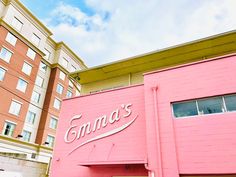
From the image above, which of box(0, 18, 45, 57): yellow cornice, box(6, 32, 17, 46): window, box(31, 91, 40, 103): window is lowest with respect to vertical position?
box(31, 91, 40, 103): window

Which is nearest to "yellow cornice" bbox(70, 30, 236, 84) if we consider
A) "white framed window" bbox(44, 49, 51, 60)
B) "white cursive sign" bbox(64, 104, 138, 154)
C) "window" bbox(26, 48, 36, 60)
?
"white cursive sign" bbox(64, 104, 138, 154)

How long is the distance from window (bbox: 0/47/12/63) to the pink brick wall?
22545 millimetres

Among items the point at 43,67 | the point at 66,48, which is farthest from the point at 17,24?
the point at 66,48

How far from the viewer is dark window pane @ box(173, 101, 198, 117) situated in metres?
7.21

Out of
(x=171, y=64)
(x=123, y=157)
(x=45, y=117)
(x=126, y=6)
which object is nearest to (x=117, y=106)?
(x=123, y=157)

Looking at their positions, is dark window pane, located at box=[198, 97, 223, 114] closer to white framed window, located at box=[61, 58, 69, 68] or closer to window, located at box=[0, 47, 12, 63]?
window, located at box=[0, 47, 12, 63]

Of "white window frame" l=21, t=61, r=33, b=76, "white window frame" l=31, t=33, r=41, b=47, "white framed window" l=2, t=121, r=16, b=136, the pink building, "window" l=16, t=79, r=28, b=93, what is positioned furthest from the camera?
"white window frame" l=31, t=33, r=41, b=47

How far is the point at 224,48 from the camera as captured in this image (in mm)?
10070

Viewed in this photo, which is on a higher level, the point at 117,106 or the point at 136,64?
the point at 136,64

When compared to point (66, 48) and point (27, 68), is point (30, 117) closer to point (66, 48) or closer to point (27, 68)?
point (27, 68)

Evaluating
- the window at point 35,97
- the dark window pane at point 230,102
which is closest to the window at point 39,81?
the window at point 35,97

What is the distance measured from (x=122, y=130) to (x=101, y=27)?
9.18m

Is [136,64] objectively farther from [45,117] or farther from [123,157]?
[45,117]

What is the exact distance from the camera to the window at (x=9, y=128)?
878 inches
